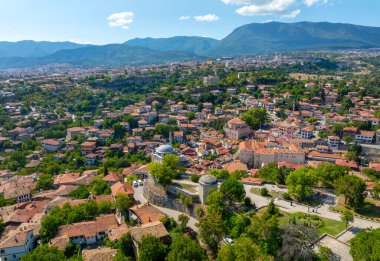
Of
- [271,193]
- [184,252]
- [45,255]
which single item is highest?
[184,252]

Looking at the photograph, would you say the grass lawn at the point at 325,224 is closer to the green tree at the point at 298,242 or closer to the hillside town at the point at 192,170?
the hillside town at the point at 192,170

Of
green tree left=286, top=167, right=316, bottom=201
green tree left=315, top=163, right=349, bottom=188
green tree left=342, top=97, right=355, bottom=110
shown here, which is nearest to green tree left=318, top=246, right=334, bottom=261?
green tree left=286, top=167, right=316, bottom=201

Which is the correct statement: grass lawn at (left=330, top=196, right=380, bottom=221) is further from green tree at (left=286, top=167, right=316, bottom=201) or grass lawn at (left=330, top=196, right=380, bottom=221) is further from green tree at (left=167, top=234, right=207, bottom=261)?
green tree at (left=167, top=234, right=207, bottom=261)

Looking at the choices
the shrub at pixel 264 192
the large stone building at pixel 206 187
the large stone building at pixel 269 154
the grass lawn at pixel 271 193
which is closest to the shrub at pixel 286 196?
the grass lawn at pixel 271 193

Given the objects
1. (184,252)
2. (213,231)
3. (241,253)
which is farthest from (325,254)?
(184,252)

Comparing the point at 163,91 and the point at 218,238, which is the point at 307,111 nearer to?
the point at 163,91

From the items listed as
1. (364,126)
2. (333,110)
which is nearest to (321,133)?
(364,126)

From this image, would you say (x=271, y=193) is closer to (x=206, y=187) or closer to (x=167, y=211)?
(x=206, y=187)
